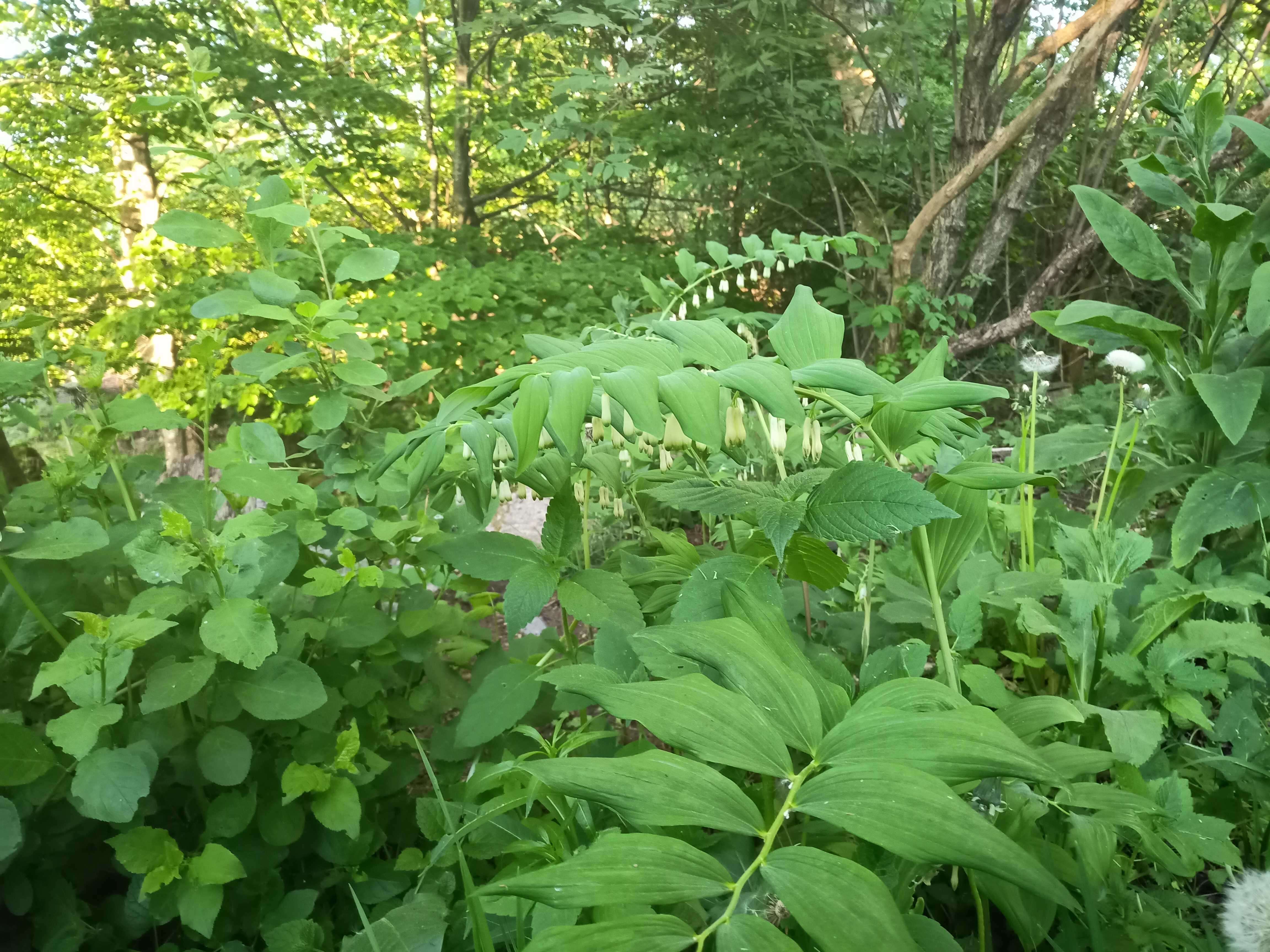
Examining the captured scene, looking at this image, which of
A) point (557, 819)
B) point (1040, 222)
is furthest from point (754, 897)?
point (1040, 222)

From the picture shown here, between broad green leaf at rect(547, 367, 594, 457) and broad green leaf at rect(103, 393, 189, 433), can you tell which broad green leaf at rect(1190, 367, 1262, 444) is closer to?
broad green leaf at rect(547, 367, 594, 457)

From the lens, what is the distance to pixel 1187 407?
134 cm

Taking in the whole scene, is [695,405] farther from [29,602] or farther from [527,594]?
[29,602]

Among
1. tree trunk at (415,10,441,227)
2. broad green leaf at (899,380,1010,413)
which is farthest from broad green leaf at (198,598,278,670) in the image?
tree trunk at (415,10,441,227)

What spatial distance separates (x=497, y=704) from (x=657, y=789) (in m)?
0.53

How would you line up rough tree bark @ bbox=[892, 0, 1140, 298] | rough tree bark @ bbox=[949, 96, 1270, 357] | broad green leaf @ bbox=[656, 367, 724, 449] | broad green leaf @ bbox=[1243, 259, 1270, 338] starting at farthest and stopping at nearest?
rough tree bark @ bbox=[949, 96, 1270, 357], rough tree bark @ bbox=[892, 0, 1140, 298], broad green leaf @ bbox=[1243, 259, 1270, 338], broad green leaf @ bbox=[656, 367, 724, 449]

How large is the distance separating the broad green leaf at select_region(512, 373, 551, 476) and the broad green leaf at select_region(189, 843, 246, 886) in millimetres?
636

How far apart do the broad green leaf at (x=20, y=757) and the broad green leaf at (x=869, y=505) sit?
94 cm

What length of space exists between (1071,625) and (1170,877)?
31cm

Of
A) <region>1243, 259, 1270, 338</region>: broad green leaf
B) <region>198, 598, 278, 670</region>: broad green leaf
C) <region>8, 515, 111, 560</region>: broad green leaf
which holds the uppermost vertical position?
<region>1243, 259, 1270, 338</region>: broad green leaf

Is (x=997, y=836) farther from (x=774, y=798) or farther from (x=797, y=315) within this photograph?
(x=797, y=315)

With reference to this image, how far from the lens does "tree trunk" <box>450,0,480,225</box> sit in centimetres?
493

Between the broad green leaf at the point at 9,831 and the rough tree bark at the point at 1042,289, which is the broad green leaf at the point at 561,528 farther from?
the rough tree bark at the point at 1042,289

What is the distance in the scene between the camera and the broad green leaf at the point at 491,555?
0.96 metres
